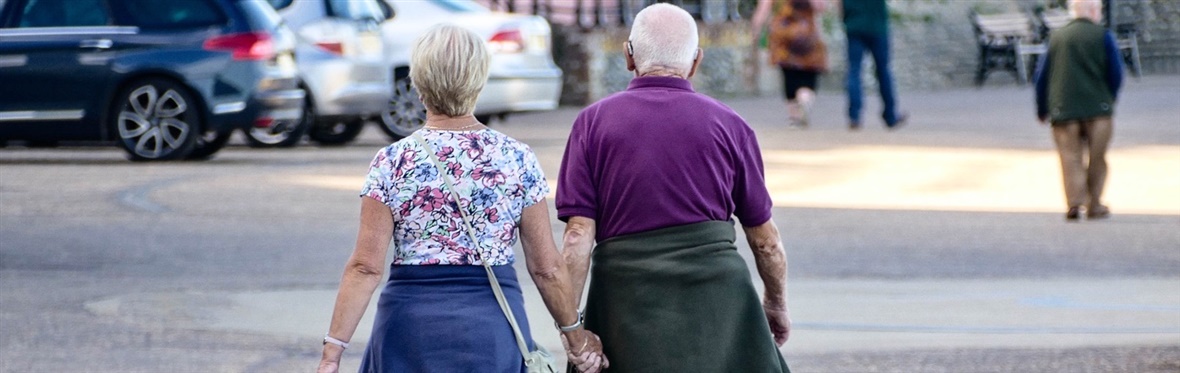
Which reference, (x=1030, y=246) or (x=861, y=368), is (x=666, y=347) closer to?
(x=861, y=368)

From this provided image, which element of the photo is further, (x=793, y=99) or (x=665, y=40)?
(x=793, y=99)

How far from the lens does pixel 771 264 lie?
4.82 meters

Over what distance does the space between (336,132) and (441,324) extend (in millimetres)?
14668

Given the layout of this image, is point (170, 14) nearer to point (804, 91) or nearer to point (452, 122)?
point (804, 91)

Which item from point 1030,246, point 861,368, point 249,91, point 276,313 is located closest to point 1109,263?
point 1030,246

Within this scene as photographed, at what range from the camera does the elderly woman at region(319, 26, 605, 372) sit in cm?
432

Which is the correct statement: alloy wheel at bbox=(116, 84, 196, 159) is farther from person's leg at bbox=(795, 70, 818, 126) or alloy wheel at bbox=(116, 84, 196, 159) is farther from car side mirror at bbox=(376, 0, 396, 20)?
person's leg at bbox=(795, 70, 818, 126)

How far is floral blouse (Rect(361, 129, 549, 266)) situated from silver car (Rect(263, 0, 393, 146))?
512 inches

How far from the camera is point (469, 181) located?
434 centimetres

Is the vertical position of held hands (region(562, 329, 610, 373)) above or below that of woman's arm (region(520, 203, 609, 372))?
below

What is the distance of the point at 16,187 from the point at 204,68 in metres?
2.18

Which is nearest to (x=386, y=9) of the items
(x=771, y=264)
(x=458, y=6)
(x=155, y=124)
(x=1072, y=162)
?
(x=458, y=6)

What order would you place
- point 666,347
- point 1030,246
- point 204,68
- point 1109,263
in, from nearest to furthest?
point 666,347 < point 1109,263 < point 1030,246 < point 204,68

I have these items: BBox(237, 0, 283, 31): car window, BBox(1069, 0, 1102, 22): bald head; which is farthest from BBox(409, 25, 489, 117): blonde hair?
BBox(237, 0, 283, 31): car window
